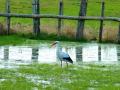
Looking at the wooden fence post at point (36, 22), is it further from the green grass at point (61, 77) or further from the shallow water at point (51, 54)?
the green grass at point (61, 77)

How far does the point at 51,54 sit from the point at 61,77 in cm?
718

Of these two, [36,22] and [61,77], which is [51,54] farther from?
[36,22]

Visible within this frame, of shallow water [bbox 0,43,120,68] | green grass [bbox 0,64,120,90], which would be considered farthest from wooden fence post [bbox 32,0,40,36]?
green grass [bbox 0,64,120,90]

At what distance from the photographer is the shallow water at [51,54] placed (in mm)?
23428

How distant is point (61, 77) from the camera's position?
18.5 meters

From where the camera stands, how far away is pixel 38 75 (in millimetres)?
18984

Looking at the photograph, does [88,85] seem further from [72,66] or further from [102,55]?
[102,55]

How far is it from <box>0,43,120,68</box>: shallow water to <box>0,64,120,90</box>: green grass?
1.66m

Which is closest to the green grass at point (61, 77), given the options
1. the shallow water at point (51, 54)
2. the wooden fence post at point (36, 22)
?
the shallow water at point (51, 54)

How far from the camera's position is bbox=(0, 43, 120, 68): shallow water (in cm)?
2343

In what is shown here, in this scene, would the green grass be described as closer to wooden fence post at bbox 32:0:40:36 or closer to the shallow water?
the shallow water


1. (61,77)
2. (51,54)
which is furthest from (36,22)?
(61,77)

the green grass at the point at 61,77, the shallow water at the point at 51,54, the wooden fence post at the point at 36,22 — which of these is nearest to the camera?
the green grass at the point at 61,77

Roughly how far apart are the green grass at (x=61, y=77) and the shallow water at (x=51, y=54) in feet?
5.46
